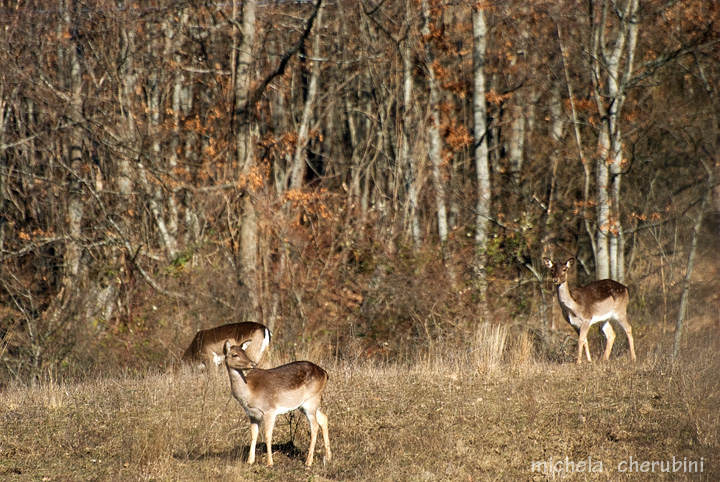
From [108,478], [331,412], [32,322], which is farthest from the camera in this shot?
[32,322]

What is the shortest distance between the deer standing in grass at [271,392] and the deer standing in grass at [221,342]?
434 centimetres

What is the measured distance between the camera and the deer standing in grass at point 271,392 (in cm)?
757

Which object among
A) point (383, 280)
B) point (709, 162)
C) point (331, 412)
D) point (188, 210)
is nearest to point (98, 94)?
point (188, 210)

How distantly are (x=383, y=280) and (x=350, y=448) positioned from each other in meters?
8.52

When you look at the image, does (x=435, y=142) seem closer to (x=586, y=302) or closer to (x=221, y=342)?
(x=586, y=302)

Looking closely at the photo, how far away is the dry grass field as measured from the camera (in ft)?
25.2

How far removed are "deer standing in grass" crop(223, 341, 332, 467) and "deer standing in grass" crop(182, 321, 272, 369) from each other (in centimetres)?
434

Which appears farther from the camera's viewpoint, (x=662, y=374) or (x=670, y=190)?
(x=670, y=190)

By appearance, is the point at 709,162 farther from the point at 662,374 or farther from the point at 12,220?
the point at 12,220

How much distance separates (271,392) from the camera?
7.59 meters

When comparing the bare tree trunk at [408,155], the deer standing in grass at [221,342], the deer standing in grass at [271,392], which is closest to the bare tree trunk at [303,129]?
the bare tree trunk at [408,155]

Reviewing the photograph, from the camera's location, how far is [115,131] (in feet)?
59.3

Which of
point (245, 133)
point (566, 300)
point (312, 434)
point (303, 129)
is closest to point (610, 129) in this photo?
point (566, 300)

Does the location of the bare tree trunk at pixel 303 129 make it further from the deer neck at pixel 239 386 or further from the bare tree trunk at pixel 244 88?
the deer neck at pixel 239 386
